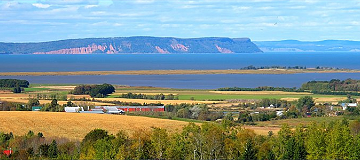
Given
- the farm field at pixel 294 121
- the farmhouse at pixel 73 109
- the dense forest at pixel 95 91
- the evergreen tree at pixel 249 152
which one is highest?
the dense forest at pixel 95 91

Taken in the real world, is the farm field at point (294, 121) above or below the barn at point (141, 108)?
below

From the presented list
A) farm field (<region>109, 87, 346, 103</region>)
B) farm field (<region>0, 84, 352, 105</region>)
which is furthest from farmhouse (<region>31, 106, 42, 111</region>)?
farm field (<region>109, 87, 346, 103</region>)

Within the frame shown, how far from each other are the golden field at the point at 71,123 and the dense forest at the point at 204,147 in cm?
538

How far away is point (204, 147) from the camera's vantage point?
26109 mm

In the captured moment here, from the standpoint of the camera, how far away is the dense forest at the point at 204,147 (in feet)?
79.6

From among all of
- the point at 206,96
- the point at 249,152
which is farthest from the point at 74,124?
the point at 206,96

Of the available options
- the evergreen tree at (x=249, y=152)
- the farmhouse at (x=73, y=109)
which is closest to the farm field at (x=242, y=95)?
the farmhouse at (x=73, y=109)

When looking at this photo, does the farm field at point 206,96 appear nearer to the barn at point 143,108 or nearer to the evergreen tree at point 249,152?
the barn at point 143,108

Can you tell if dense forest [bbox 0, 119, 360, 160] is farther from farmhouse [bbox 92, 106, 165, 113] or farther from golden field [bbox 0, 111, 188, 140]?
farmhouse [bbox 92, 106, 165, 113]

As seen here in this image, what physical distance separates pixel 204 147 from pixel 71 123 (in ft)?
43.7

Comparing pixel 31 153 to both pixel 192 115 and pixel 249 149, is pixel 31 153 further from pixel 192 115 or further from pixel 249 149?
pixel 192 115

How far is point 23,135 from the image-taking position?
32.1 metres

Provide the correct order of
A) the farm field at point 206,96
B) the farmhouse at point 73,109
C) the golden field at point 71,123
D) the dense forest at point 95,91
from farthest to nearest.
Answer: the dense forest at point 95,91 → the farm field at point 206,96 → the farmhouse at point 73,109 → the golden field at point 71,123

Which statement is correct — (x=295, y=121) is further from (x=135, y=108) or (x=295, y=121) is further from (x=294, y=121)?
(x=135, y=108)
